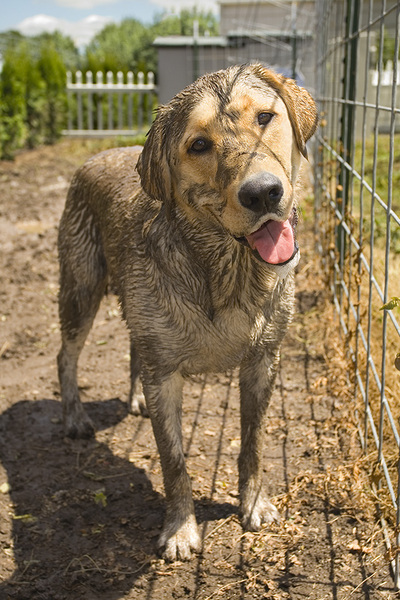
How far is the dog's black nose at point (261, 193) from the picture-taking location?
93.8 inches

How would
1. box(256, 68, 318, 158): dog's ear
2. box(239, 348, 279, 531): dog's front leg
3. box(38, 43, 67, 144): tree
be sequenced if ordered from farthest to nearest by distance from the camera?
box(38, 43, 67, 144): tree
box(239, 348, 279, 531): dog's front leg
box(256, 68, 318, 158): dog's ear

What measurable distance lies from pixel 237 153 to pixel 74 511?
220 cm

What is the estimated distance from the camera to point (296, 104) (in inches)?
112

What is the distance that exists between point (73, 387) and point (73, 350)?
266mm

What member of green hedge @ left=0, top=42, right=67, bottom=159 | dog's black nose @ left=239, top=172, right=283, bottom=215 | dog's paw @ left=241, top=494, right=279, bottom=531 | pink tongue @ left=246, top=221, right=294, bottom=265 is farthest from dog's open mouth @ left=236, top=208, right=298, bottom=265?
green hedge @ left=0, top=42, right=67, bottom=159

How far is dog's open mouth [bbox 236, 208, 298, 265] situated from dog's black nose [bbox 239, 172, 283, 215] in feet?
0.45

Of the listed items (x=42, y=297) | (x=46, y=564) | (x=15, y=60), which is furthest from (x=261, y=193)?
(x=15, y=60)

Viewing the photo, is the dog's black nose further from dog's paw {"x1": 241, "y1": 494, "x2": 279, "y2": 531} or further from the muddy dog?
dog's paw {"x1": 241, "y1": 494, "x2": 279, "y2": 531}

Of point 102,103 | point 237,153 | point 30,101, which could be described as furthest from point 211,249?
point 102,103

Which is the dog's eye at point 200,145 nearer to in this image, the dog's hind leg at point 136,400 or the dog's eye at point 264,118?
the dog's eye at point 264,118

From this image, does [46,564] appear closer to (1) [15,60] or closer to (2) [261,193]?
(2) [261,193]

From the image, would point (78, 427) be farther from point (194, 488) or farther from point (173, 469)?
point (173, 469)

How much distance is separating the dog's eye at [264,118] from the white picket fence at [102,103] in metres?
14.6

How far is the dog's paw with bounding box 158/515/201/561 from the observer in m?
3.21
